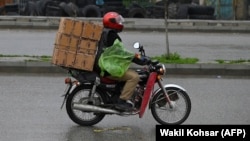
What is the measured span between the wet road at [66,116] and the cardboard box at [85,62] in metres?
0.88

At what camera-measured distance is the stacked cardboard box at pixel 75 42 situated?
28.6 feet

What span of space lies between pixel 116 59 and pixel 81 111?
926 mm

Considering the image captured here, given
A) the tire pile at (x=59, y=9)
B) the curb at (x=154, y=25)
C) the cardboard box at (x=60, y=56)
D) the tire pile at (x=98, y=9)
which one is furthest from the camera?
the tire pile at (x=98, y=9)

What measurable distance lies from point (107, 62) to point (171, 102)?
112 cm

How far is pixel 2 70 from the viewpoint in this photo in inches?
537

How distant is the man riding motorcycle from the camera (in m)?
8.65

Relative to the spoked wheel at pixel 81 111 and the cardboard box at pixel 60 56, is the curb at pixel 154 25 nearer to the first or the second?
the spoked wheel at pixel 81 111

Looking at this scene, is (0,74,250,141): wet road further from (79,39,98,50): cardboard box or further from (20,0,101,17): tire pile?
(20,0,101,17): tire pile

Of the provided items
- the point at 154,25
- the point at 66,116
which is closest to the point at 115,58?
the point at 66,116

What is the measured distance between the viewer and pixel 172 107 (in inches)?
352

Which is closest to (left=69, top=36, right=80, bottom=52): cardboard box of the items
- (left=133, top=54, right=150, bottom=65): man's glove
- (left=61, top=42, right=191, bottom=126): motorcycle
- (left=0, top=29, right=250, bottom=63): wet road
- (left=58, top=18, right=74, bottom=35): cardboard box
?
(left=58, top=18, right=74, bottom=35): cardboard box

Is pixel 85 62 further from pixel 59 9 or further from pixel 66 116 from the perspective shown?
pixel 59 9

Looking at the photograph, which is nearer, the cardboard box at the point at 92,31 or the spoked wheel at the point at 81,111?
the cardboard box at the point at 92,31

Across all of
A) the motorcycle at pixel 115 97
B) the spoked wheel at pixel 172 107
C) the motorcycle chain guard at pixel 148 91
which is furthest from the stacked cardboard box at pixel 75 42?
the spoked wheel at pixel 172 107
